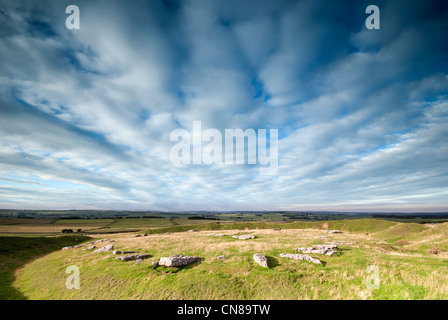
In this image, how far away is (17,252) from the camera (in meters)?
38.1

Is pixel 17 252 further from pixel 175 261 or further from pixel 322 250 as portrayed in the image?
pixel 322 250

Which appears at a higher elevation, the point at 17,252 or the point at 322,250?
the point at 322,250

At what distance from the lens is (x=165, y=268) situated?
778 inches

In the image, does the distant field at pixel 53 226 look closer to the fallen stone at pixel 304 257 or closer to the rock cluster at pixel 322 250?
the fallen stone at pixel 304 257

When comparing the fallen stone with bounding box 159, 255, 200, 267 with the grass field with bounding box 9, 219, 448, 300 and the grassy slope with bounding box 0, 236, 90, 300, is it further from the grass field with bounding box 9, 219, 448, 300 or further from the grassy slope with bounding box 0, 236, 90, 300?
the grassy slope with bounding box 0, 236, 90, 300

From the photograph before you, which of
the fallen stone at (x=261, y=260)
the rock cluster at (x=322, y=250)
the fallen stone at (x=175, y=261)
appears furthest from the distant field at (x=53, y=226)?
the rock cluster at (x=322, y=250)

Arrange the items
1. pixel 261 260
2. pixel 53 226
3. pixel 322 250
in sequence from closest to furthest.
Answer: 1. pixel 261 260
2. pixel 322 250
3. pixel 53 226

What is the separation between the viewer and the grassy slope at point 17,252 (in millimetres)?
22172

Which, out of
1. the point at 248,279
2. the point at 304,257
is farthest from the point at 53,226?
the point at 304,257

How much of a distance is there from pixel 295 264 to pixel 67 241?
221 ft

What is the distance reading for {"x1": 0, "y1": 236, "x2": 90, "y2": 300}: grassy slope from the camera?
2217 cm

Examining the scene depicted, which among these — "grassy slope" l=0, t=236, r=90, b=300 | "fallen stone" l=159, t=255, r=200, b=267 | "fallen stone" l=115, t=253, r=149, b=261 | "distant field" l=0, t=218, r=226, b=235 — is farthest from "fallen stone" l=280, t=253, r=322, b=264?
"distant field" l=0, t=218, r=226, b=235

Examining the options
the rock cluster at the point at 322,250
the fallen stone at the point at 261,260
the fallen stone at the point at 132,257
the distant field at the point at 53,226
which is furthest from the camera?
the distant field at the point at 53,226
